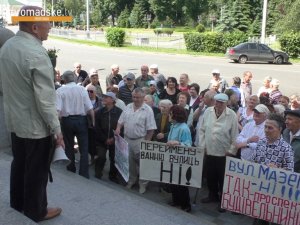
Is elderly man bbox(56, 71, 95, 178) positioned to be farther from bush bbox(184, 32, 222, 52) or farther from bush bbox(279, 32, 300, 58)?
bush bbox(184, 32, 222, 52)

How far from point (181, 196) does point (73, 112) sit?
7.38 ft

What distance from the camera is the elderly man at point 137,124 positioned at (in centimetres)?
638

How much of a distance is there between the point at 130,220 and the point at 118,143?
2.53 metres

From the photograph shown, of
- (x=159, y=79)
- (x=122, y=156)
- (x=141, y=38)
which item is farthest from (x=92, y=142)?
(x=141, y=38)

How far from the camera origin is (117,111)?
7.02 m

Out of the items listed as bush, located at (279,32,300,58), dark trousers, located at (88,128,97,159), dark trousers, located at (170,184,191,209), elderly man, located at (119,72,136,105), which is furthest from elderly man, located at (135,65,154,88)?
bush, located at (279,32,300,58)

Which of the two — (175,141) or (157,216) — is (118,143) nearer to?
(175,141)

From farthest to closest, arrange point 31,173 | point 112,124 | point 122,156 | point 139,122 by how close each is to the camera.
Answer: point 112,124 < point 122,156 < point 139,122 < point 31,173

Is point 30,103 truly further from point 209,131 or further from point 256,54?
point 256,54

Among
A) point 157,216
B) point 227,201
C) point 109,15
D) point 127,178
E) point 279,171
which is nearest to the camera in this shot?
point 157,216

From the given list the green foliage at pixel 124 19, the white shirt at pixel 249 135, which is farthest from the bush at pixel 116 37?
the green foliage at pixel 124 19

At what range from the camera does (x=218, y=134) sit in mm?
5879

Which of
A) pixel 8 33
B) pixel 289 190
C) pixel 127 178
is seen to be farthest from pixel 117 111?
pixel 289 190

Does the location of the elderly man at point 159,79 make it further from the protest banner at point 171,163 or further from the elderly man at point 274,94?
the protest banner at point 171,163
